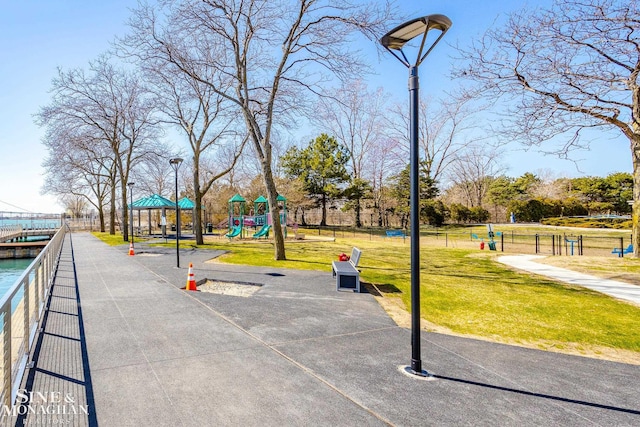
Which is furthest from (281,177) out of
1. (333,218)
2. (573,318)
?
(573,318)

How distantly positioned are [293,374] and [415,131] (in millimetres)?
3228

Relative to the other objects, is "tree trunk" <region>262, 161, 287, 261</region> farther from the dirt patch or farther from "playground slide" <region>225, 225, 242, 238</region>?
"playground slide" <region>225, 225, 242, 238</region>

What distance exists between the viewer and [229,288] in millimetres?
9078

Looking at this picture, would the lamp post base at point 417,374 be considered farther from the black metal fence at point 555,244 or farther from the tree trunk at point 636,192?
the black metal fence at point 555,244

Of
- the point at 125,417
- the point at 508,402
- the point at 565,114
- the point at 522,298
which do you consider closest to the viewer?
the point at 125,417

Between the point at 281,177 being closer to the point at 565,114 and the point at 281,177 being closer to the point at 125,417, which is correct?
the point at 565,114

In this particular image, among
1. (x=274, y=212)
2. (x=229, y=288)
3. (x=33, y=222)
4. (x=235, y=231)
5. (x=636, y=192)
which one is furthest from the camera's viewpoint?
(x=33, y=222)

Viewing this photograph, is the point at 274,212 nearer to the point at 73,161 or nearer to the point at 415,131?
the point at 415,131

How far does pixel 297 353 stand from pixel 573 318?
18.3ft

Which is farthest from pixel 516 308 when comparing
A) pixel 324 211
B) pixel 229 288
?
pixel 324 211

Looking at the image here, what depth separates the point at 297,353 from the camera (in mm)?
4484

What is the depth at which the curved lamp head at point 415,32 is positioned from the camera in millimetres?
3664

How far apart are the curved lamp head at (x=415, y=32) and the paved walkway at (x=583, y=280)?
7878mm

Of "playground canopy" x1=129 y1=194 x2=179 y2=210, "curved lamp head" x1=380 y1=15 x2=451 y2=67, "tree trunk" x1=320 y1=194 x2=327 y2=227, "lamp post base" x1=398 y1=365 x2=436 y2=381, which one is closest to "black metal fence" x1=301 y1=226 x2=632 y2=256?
"tree trunk" x1=320 y1=194 x2=327 y2=227
